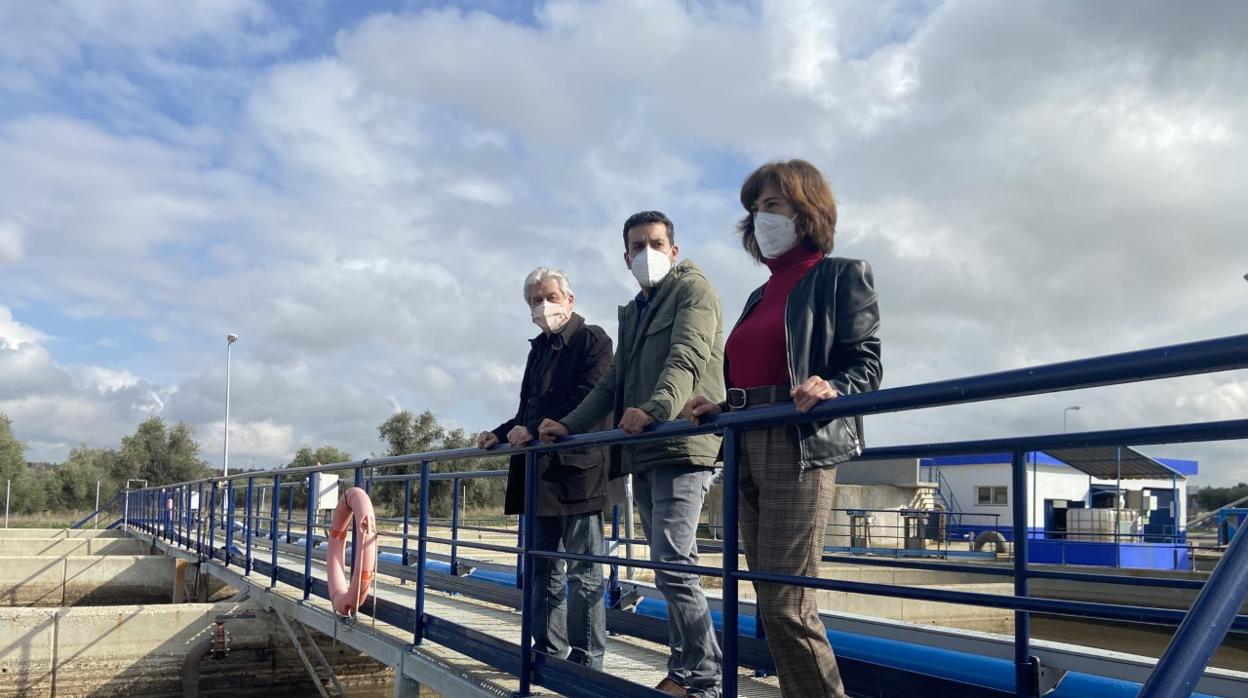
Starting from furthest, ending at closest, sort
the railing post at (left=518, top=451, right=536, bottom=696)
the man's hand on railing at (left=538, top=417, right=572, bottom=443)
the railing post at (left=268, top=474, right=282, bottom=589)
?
1. the railing post at (left=268, top=474, right=282, bottom=589)
2. the railing post at (left=518, top=451, right=536, bottom=696)
3. the man's hand on railing at (left=538, top=417, right=572, bottom=443)

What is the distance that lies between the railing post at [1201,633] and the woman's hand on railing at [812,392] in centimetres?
96

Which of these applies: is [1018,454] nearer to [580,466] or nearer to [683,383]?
[683,383]

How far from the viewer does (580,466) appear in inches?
151

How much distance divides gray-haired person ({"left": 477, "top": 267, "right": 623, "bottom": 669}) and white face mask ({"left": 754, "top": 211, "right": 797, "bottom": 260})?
138 centimetres

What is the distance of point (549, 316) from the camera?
160 inches

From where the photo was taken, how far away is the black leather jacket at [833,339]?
2359mm

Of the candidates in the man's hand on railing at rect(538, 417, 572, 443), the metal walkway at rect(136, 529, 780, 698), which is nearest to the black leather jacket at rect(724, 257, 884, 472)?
the metal walkway at rect(136, 529, 780, 698)

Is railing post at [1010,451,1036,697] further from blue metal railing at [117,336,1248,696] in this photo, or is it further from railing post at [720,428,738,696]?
railing post at [720,428,738,696]

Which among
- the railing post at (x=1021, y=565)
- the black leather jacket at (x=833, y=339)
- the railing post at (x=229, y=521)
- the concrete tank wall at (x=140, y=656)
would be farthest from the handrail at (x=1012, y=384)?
the railing post at (x=229, y=521)

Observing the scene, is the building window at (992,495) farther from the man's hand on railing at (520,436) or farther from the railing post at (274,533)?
the man's hand on railing at (520,436)

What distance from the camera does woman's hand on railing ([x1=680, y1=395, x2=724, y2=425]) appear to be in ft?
8.74

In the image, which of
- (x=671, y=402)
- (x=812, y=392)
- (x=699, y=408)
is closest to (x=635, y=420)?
(x=671, y=402)

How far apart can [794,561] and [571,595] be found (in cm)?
160

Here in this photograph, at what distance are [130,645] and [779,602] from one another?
8.08 metres
